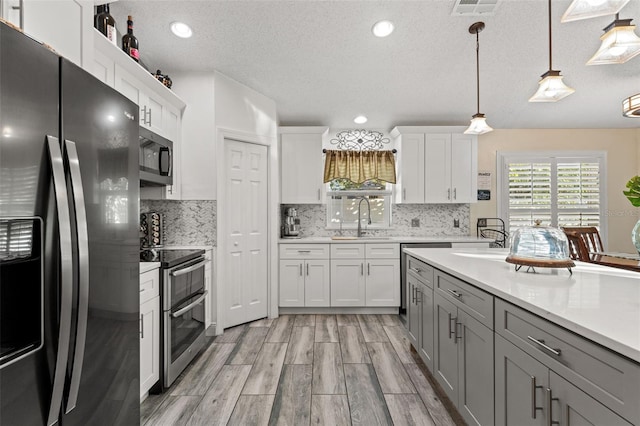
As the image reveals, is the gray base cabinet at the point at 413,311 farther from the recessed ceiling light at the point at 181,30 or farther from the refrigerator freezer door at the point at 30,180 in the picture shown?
the recessed ceiling light at the point at 181,30

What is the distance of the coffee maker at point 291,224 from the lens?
4375 mm

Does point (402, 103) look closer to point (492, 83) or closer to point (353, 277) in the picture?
point (492, 83)

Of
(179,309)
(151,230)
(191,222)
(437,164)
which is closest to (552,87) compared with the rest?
(437,164)

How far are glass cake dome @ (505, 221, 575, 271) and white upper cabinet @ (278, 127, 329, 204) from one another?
110 inches

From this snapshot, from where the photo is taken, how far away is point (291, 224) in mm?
4422

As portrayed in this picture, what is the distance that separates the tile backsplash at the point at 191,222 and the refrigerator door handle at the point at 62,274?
2.36 metres

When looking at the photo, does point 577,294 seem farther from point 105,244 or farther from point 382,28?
point 382,28

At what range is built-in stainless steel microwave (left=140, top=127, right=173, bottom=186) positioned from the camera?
245 cm

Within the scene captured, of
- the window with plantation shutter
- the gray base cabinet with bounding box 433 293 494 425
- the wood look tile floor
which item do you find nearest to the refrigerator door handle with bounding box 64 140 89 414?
the wood look tile floor

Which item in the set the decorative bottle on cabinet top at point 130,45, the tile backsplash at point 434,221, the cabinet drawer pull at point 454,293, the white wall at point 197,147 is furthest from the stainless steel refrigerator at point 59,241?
the tile backsplash at point 434,221

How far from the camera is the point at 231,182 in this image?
3.46m

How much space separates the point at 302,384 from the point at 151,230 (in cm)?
200

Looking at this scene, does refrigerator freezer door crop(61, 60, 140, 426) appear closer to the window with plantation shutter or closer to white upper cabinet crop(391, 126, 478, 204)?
white upper cabinet crop(391, 126, 478, 204)

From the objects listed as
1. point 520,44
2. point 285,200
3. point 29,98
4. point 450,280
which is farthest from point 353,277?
point 29,98
